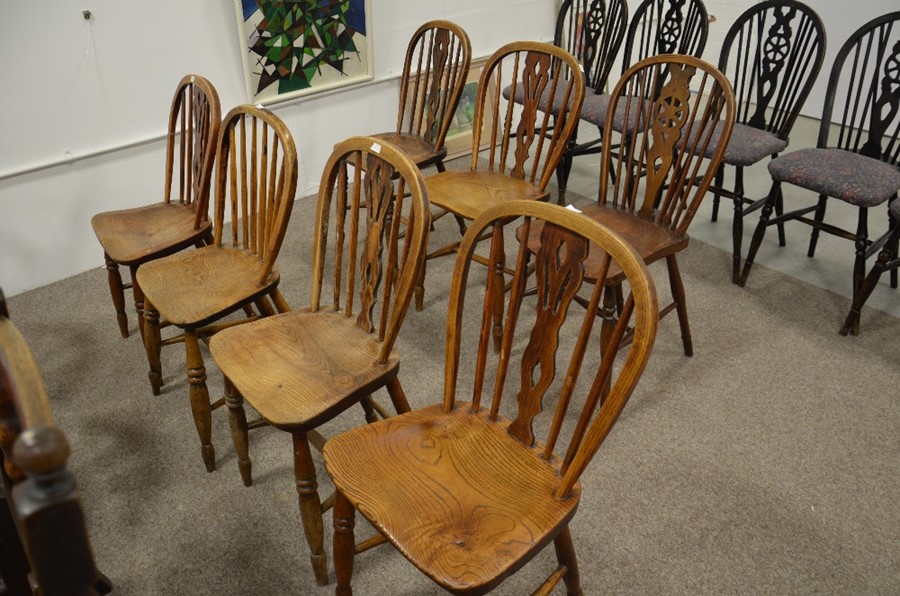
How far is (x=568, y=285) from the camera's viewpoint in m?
1.26

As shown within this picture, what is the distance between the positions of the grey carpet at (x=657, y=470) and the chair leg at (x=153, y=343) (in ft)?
0.22

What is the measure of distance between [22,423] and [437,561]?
0.66 meters

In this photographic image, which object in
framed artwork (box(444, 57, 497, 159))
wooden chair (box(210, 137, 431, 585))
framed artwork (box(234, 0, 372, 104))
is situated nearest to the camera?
wooden chair (box(210, 137, 431, 585))

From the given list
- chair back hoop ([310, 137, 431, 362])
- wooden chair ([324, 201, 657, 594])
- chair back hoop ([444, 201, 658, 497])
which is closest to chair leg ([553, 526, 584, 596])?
wooden chair ([324, 201, 657, 594])

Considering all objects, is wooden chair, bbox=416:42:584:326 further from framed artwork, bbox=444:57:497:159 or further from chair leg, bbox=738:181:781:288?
framed artwork, bbox=444:57:497:159

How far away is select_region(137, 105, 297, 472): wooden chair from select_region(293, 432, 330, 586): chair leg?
0.46 meters

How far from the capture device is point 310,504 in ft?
4.99

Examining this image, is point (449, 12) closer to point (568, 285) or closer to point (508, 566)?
point (568, 285)

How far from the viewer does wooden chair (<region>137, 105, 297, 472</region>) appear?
176 centimetres

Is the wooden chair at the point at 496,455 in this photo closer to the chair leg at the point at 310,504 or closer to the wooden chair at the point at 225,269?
the chair leg at the point at 310,504

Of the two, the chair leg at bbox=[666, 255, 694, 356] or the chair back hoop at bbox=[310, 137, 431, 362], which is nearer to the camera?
the chair back hoop at bbox=[310, 137, 431, 362]

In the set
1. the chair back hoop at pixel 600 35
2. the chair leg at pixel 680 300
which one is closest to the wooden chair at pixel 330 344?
the chair leg at pixel 680 300

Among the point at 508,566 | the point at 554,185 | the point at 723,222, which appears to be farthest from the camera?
the point at 554,185

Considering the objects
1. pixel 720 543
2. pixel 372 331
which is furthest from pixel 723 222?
pixel 372 331
